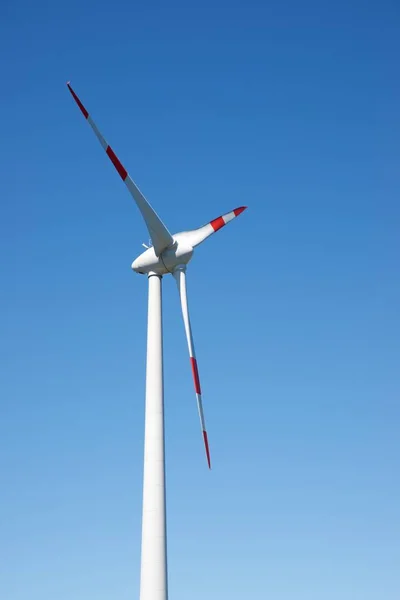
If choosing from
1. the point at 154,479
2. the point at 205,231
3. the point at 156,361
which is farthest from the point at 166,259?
the point at 154,479

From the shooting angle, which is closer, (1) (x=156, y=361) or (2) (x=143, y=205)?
(1) (x=156, y=361)

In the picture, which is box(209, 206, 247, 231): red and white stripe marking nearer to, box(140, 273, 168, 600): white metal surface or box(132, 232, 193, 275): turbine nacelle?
box(132, 232, 193, 275): turbine nacelle

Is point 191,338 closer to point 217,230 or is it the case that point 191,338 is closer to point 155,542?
point 217,230

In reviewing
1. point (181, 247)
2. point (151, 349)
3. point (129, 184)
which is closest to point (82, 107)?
point (129, 184)

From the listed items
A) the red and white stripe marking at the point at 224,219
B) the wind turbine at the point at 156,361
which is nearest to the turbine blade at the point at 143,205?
the wind turbine at the point at 156,361

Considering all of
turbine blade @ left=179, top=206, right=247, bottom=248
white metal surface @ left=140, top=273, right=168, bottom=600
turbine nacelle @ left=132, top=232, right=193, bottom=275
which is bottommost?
white metal surface @ left=140, top=273, right=168, bottom=600

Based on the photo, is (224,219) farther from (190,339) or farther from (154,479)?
(154,479)

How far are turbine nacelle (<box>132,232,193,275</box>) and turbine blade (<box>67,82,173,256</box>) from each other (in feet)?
1.04

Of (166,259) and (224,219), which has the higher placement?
(224,219)

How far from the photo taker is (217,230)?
40.8 metres

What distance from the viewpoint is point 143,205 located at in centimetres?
3766

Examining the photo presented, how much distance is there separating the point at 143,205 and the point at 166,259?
3.19 metres

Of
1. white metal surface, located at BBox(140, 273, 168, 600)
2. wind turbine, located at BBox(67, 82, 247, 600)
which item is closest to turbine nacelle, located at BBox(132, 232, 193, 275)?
wind turbine, located at BBox(67, 82, 247, 600)

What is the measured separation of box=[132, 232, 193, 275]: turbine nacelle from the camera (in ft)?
127
